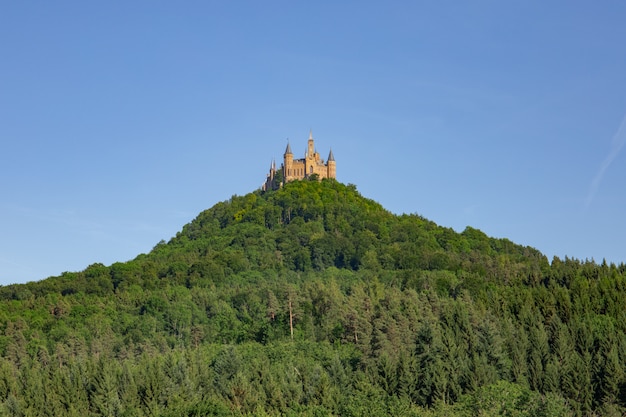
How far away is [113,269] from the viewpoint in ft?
581

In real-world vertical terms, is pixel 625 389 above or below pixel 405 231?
below

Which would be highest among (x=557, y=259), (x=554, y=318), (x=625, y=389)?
(x=557, y=259)

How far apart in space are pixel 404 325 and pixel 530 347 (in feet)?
48.2

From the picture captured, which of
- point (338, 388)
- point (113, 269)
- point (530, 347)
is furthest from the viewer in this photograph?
point (113, 269)

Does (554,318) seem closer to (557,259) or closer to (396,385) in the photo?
(396,385)

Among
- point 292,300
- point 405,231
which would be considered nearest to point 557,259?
point 405,231

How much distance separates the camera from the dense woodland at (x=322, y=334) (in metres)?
85.1

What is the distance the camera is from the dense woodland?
279 ft

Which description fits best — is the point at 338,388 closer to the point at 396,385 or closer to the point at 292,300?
the point at 396,385

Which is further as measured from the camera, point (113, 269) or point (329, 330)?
point (113, 269)

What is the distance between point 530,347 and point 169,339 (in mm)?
47842

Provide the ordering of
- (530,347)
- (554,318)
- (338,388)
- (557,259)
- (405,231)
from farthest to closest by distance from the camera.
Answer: (405,231)
(557,259)
(554,318)
(530,347)
(338,388)

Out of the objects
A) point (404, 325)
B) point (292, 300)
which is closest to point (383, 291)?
point (292, 300)

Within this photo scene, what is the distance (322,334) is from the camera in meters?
120
